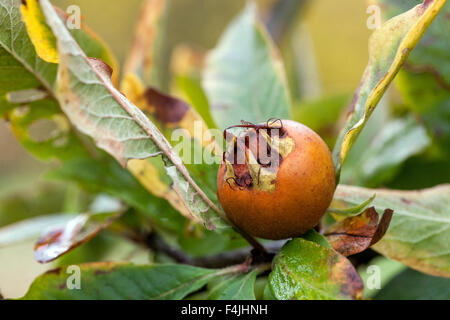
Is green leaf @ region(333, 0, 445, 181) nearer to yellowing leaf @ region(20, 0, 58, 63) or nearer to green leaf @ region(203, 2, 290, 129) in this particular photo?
green leaf @ region(203, 2, 290, 129)

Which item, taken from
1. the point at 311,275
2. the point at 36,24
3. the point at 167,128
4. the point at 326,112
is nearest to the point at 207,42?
the point at 326,112

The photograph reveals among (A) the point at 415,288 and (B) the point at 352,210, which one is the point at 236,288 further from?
(A) the point at 415,288

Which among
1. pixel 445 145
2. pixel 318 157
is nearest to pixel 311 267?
pixel 318 157

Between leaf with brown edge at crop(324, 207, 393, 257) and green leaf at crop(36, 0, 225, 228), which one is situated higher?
green leaf at crop(36, 0, 225, 228)

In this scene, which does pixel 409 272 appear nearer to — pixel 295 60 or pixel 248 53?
pixel 248 53

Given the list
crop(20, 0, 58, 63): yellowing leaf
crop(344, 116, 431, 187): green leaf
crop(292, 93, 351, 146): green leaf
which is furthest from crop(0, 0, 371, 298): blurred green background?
crop(344, 116, 431, 187): green leaf

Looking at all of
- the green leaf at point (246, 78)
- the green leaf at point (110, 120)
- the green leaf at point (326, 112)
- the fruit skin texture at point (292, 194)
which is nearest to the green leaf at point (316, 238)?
the fruit skin texture at point (292, 194)
